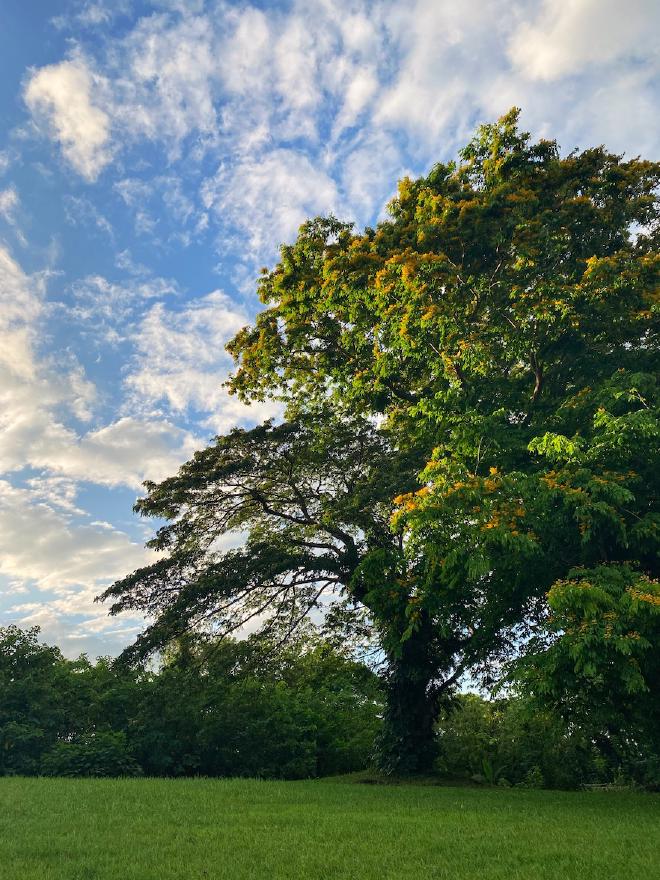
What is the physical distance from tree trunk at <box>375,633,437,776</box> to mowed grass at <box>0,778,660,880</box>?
5.35 metres

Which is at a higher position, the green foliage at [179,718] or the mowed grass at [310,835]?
the green foliage at [179,718]

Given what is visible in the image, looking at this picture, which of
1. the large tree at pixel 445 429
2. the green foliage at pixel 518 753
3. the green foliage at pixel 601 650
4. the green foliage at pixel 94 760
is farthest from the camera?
the green foliage at pixel 518 753

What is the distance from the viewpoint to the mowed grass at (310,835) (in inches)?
284

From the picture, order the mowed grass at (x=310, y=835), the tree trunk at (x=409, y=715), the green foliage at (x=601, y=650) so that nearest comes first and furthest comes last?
the mowed grass at (x=310, y=835), the green foliage at (x=601, y=650), the tree trunk at (x=409, y=715)

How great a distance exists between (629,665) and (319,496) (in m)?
11.6

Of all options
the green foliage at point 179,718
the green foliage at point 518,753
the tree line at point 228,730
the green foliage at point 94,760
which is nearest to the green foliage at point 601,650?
the tree line at point 228,730

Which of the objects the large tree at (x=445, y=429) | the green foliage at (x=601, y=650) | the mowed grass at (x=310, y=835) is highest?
the large tree at (x=445, y=429)

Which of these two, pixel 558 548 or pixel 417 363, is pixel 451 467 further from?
pixel 417 363

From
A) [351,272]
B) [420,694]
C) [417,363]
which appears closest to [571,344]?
[417,363]

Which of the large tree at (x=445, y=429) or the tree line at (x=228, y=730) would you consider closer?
the large tree at (x=445, y=429)

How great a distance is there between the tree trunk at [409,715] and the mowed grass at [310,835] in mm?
5355

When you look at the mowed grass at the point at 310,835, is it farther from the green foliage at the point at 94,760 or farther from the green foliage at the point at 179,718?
the green foliage at the point at 179,718

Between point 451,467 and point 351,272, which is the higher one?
point 351,272

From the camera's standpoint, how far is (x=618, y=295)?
14.8 metres
